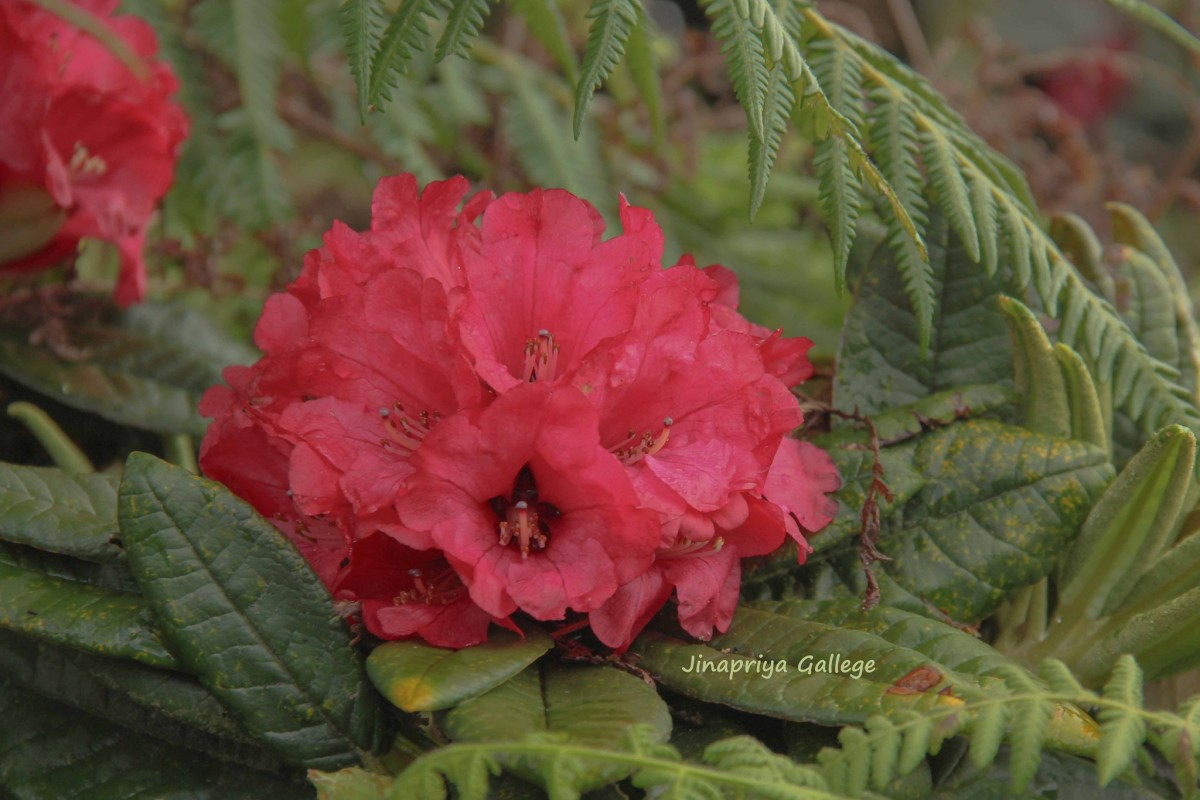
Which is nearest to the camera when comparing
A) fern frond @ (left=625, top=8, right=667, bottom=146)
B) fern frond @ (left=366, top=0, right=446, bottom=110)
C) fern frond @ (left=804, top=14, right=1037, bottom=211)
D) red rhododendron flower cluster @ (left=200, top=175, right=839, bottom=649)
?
red rhododendron flower cluster @ (left=200, top=175, right=839, bottom=649)

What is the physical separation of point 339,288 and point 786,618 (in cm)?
39

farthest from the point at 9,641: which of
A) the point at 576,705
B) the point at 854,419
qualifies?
the point at 854,419

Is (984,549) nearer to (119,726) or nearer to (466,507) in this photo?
(466,507)

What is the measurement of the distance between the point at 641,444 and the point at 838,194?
24cm

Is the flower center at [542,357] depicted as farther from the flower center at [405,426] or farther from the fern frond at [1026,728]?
the fern frond at [1026,728]

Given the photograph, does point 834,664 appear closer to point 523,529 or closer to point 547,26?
point 523,529

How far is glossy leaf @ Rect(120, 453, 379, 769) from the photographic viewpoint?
0.71 meters

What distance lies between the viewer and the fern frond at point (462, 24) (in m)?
0.81

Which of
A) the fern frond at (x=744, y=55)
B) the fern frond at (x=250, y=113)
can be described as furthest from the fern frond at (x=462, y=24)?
the fern frond at (x=250, y=113)

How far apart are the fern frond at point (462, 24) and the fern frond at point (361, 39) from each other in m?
0.05

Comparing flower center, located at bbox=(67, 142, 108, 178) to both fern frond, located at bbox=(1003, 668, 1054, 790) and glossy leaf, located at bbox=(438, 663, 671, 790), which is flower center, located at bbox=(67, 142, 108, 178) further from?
fern frond, located at bbox=(1003, 668, 1054, 790)

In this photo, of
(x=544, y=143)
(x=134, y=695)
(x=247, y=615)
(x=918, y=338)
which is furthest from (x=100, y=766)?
(x=544, y=143)

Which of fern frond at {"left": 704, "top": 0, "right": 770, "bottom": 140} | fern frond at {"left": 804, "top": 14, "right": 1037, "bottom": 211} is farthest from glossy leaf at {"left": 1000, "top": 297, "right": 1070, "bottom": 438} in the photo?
fern frond at {"left": 704, "top": 0, "right": 770, "bottom": 140}

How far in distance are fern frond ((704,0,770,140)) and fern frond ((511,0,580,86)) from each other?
1.17ft
